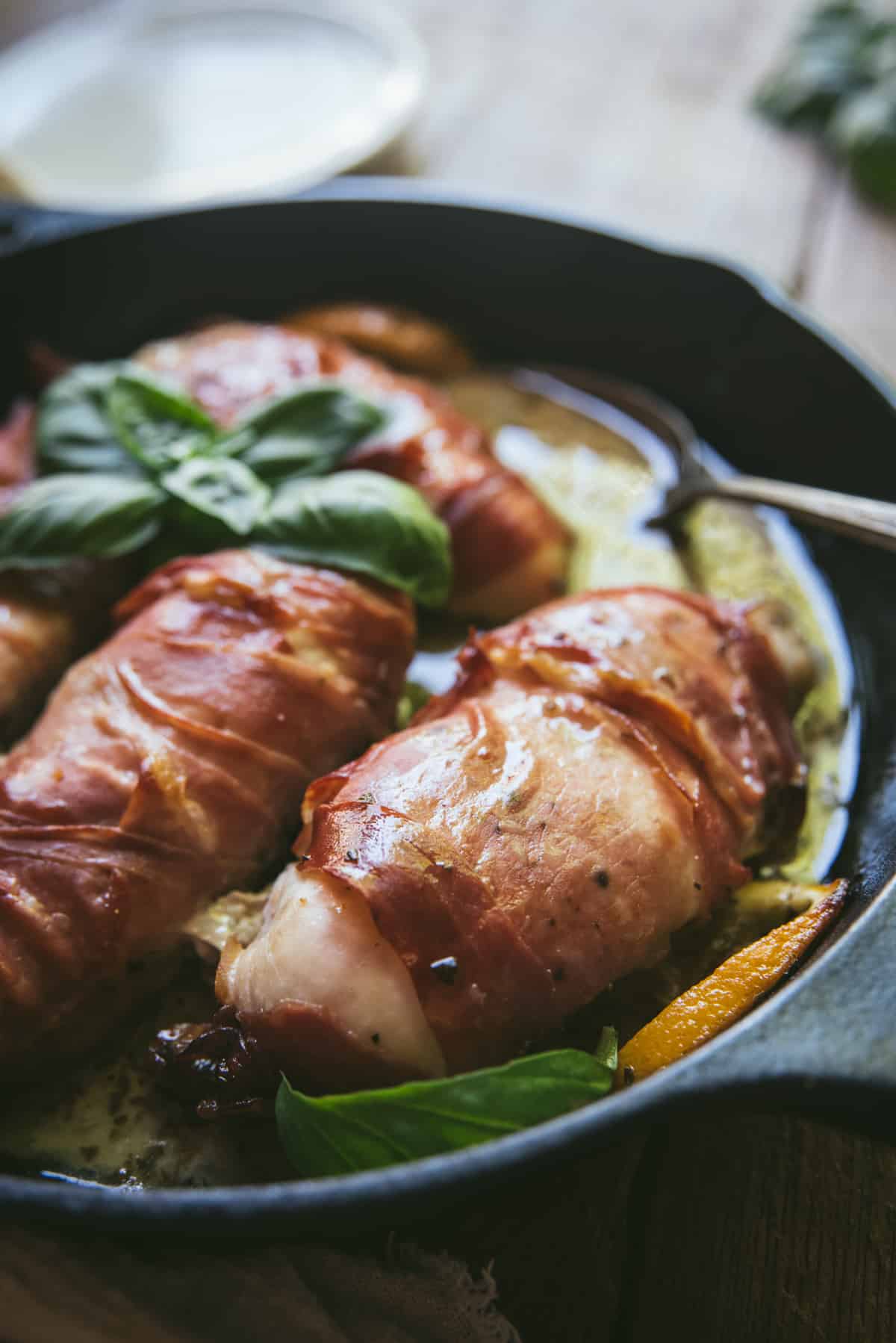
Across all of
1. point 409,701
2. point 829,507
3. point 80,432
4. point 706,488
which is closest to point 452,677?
point 409,701

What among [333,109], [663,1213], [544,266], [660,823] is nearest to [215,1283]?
[663,1213]

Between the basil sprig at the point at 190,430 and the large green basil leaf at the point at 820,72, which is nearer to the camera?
the basil sprig at the point at 190,430

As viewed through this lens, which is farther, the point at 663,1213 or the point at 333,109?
the point at 333,109

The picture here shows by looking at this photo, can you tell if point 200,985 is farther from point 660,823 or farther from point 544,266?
point 544,266

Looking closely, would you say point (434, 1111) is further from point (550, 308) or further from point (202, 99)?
point (202, 99)

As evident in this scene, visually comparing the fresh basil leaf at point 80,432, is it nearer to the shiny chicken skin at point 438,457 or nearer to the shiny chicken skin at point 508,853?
the shiny chicken skin at point 438,457

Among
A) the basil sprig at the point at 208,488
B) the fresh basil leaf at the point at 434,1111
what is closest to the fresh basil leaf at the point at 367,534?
the basil sprig at the point at 208,488
